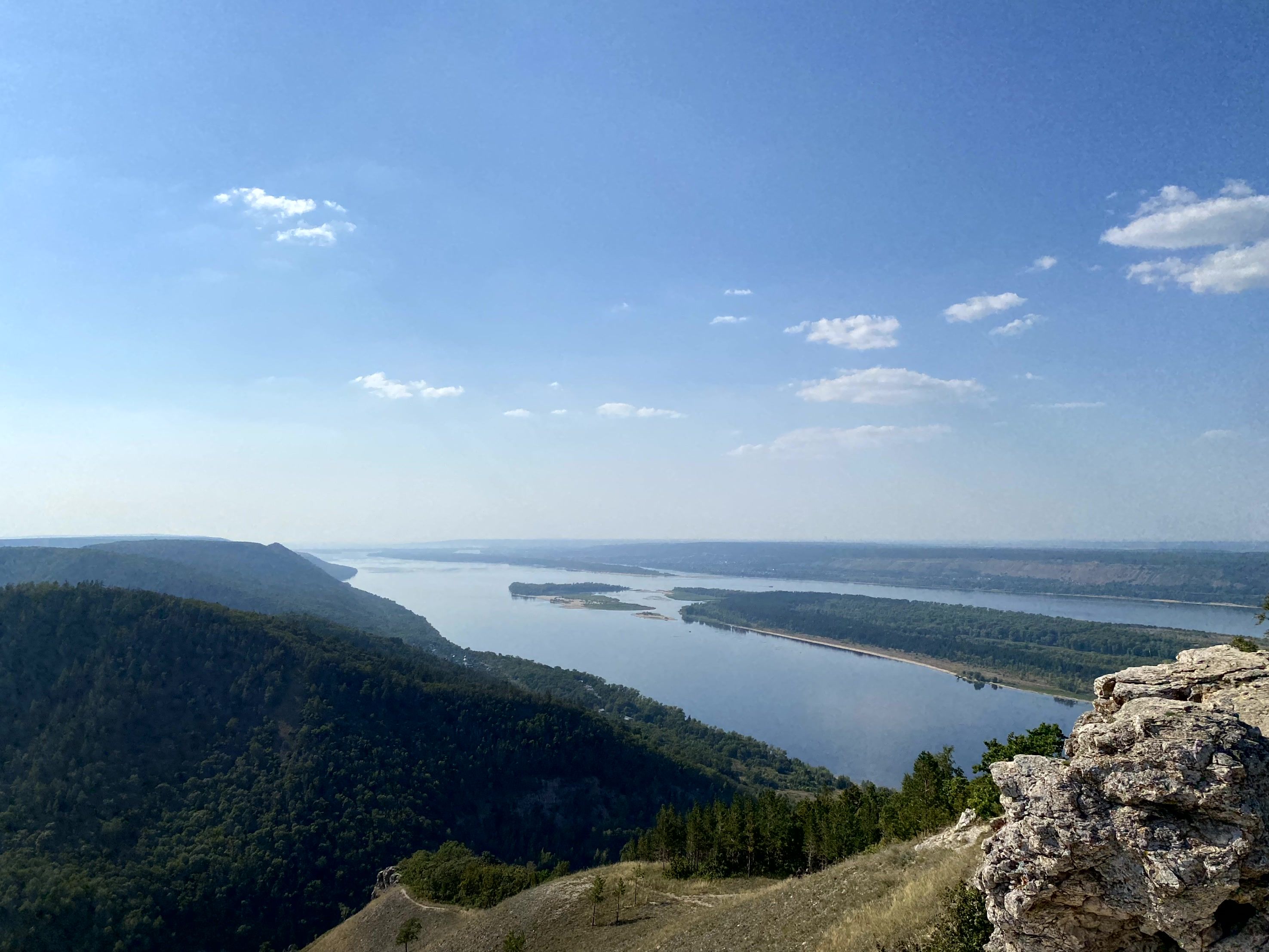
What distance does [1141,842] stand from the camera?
836cm

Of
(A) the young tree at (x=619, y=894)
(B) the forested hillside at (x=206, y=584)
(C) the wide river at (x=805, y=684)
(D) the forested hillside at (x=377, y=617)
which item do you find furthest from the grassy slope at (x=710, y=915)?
(B) the forested hillside at (x=206, y=584)

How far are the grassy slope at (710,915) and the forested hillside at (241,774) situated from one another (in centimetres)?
1541

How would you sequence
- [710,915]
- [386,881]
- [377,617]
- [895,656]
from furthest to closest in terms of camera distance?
[377,617]
[895,656]
[386,881]
[710,915]

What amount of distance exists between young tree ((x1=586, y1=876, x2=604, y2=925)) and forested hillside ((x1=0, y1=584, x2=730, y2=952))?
111ft

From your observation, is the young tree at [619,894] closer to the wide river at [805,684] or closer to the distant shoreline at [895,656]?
the wide river at [805,684]

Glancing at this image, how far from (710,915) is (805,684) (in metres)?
103

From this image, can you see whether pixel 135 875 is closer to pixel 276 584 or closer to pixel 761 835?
pixel 761 835

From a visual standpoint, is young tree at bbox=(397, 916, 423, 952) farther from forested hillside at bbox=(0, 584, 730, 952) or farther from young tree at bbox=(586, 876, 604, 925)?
forested hillside at bbox=(0, 584, 730, 952)

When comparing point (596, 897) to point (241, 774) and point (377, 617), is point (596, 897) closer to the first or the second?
point (241, 774)

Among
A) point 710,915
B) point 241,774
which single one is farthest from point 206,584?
point 710,915

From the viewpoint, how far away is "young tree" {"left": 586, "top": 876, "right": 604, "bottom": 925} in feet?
87.2

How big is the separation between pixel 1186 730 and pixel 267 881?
62.0 m

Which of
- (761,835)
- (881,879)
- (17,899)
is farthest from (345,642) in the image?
(881,879)

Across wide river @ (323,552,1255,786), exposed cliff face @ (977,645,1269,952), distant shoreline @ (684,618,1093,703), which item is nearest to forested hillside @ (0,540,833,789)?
wide river @ (323,552,1255,786)
